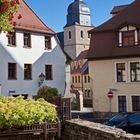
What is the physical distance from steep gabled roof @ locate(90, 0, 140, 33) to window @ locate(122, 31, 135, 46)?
81 cm

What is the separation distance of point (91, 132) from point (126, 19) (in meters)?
25.3

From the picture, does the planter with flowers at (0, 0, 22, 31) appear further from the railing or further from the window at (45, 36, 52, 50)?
the window at (45, 36, 52, 50)

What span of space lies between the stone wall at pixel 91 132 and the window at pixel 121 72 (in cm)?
2146

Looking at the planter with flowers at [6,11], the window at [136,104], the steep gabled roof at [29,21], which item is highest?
the steep gabled roof at [29,21]

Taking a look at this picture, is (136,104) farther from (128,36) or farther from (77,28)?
(77,28)

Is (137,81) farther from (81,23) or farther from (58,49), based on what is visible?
(81,23)

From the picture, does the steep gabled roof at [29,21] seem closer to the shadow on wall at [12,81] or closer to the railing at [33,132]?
the shadow on wall at [12,81]

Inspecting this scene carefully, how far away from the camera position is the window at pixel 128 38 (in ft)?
112

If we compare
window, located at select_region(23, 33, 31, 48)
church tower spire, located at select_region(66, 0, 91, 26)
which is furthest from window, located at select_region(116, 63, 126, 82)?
church tower spire, located at select_region(66, 0, 91, 26)

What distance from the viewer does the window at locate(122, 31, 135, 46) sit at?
34147 mm

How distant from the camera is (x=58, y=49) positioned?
37250mm

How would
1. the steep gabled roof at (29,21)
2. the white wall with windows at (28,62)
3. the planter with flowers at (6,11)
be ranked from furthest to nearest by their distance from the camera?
the steep gabled roof at (29,21) < the white wall with windows at (28,62) < the planter with flowers at (6,11)

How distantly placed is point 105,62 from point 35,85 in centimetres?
638

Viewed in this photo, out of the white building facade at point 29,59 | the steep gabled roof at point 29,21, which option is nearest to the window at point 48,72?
the white building facade at point 29,59
